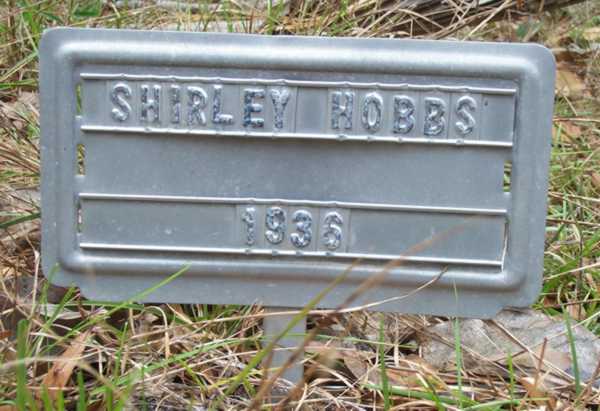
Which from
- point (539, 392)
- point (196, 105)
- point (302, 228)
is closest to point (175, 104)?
point (196, 105)

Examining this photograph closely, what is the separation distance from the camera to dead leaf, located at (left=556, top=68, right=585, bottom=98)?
9.05ft

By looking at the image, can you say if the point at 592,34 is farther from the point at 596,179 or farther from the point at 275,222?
the point at 275,222

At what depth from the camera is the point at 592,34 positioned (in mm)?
3293

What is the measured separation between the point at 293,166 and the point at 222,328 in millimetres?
398

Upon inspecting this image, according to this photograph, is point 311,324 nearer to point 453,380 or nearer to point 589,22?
point 453,380

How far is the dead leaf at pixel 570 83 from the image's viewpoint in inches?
109

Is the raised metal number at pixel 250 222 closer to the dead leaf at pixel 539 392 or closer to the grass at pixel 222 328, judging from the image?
the grass at pixel 222 328

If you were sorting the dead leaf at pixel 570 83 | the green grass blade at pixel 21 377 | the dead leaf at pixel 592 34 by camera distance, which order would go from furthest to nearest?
the dead leaf at pixel 592 34, the dead leaf at pixel 570 83, the green grass blade at pixel 21 377

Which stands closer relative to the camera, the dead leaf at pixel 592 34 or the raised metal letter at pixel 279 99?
the raised metal letter at pixel 279 99

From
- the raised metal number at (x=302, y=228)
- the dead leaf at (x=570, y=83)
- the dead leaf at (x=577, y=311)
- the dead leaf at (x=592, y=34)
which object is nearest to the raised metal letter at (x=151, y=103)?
the raised metal number at (x=302, y=228)

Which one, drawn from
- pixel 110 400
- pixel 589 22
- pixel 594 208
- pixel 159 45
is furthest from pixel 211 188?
pixel 589 22

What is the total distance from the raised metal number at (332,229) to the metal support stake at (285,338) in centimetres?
13

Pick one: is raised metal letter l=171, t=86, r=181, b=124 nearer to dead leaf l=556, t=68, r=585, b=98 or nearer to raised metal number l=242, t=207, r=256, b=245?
raised metal number l=242, t=207, r=256, b=245

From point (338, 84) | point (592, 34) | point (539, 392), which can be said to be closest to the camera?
point (338, 84)
